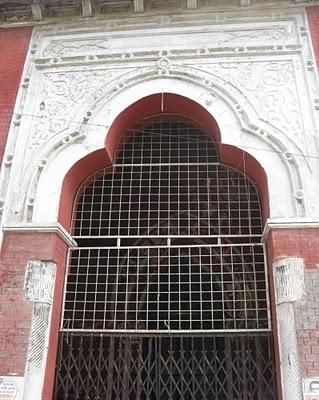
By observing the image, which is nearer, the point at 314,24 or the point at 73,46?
the point at 314,24

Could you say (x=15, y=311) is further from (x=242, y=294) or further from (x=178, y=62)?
(x=178, y=62)

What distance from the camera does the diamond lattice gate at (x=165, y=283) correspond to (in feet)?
19.3

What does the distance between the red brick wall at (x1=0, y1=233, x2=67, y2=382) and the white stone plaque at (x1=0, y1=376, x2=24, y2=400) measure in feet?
0.22

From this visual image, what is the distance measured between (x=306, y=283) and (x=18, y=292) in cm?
358

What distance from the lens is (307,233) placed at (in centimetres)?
588

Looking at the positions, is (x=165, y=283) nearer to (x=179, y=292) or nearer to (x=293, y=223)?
(x=179, y=292)

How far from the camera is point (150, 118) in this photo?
7.62 meters

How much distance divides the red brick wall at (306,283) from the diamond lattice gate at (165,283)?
599 mm

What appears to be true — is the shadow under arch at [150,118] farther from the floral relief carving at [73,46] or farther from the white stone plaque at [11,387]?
the white stone plaque at [11,387]

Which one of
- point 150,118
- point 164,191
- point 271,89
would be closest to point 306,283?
point 164,191

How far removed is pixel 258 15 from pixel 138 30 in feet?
6.60

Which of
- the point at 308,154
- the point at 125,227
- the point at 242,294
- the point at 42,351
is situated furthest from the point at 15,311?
the point at 308,154

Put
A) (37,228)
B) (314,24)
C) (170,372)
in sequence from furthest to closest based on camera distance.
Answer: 1. (314,24)
2. (37,228)
3. (170,372)

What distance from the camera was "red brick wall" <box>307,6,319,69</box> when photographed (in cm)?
732
